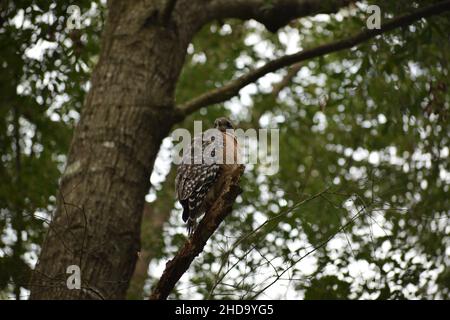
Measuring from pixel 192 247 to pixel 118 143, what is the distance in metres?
1.77

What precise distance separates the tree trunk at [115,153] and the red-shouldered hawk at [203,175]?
0.32 meters

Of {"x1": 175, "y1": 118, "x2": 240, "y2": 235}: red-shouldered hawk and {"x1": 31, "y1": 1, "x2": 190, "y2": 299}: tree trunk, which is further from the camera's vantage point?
{"x1": 175, "y1": 118, "x2": 240, "y2": 235}: red-shouldered hawk

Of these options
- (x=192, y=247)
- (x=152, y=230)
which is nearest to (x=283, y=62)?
(x=192, y=247)

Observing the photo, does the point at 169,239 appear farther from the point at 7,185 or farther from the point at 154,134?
the point at 154,134

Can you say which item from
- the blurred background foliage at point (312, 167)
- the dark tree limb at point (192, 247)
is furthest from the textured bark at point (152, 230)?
the dark tree limb at point (192, 247)

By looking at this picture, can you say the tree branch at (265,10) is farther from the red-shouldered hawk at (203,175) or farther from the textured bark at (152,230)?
the textured bark at (152,230)

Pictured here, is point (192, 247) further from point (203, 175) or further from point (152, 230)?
point (152, 230)

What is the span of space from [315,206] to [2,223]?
3.47 meters

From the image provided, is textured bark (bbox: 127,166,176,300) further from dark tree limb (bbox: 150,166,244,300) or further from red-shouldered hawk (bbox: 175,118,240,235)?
dark tree limb (bbox: 150,166,244,300)

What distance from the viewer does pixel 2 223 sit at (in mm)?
4660

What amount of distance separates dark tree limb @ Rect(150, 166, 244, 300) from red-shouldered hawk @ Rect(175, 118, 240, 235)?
0.89m

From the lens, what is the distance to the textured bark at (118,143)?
4906mm

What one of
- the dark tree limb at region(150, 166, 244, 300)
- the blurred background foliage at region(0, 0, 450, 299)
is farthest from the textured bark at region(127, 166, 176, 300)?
the dark tree limb at region(150, 166, 244, 300)

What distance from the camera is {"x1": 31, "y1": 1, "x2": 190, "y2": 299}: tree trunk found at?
193 inches
